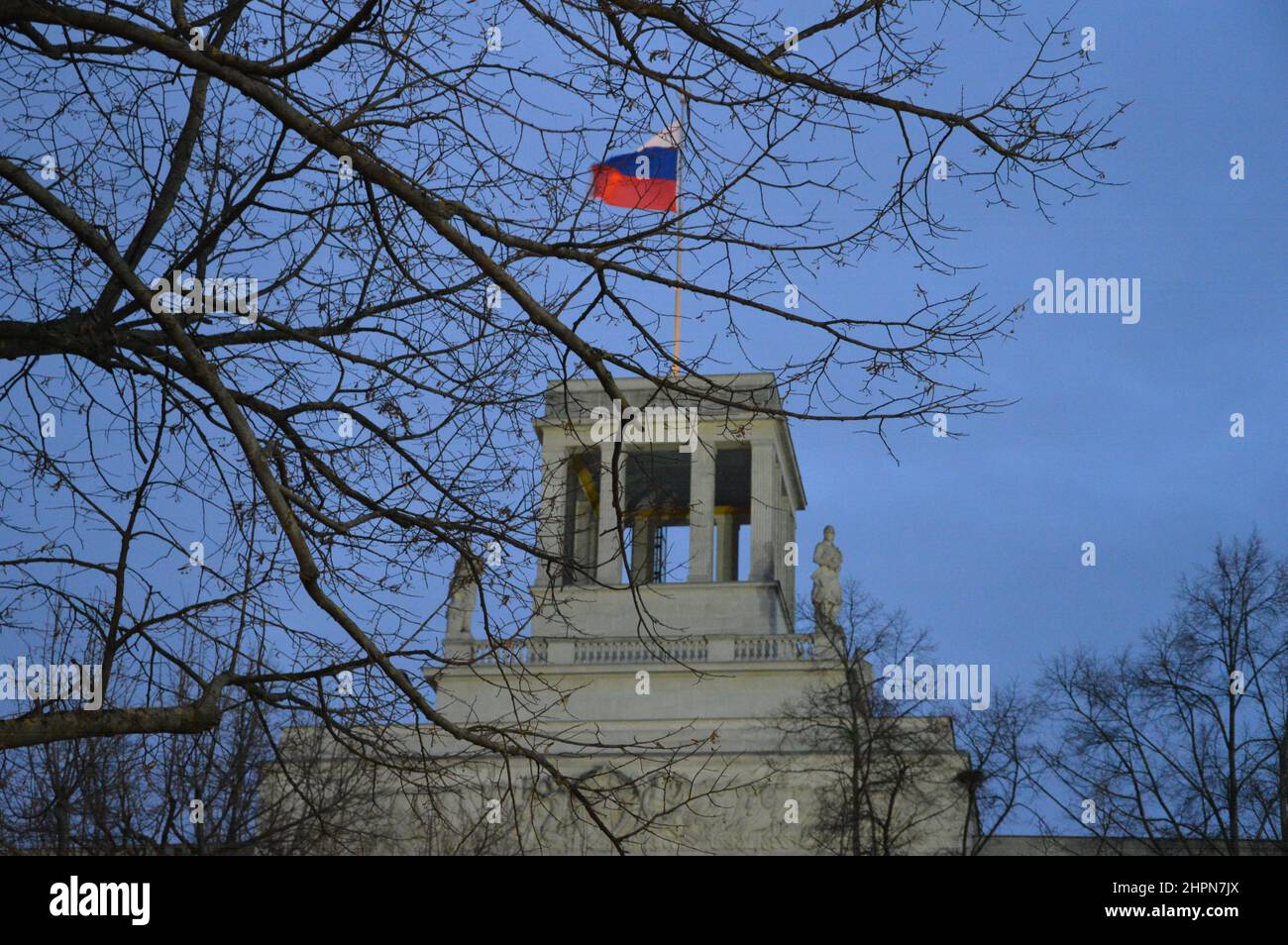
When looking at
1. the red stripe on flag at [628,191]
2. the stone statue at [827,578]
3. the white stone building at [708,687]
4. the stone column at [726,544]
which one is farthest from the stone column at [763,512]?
the red stripe on flag at [628,191]

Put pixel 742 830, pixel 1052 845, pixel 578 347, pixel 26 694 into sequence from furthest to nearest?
pixel 742 830
pixel 1052 845
pixel 26 694
pixel 578 347

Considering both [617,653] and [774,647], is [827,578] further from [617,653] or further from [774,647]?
[617,653]

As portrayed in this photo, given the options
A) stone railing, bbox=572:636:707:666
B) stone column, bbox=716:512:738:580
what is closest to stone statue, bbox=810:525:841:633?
stone railing, bbox=572:636:707:666

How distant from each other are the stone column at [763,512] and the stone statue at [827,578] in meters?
3.16

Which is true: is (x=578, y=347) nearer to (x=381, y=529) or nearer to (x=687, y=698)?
(x=381, y=529)

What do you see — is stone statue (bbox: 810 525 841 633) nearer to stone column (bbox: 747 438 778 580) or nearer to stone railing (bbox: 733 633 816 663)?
stone railing (bbox: 733 633 816 663)

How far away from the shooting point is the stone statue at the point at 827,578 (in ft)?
115

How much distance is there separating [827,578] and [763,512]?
13.8ft

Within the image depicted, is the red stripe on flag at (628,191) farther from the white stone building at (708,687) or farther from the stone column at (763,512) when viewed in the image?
the stone column at (763,512)

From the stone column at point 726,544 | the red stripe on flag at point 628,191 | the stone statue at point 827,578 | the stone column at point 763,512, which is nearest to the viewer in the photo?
the red stripe on flag at point 628,191

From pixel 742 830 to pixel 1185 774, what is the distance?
10256 millimetres

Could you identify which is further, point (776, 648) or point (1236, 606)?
point (776, 648)

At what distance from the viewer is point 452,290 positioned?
8492 millimetres
